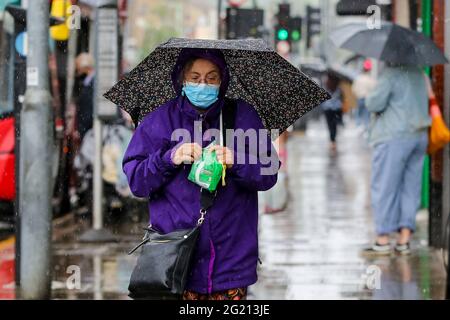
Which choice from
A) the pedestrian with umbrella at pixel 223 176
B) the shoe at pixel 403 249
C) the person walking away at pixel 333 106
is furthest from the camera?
the person walking away at pixel 333 106

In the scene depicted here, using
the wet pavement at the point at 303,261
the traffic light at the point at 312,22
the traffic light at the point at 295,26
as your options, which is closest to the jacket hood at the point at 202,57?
the wet pavement at the point at 303,261

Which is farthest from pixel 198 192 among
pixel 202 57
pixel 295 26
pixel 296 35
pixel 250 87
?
pixel 296 35

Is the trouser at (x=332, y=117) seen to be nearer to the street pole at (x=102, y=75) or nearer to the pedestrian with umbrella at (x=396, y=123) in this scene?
the street pole at (x=102, y=75)

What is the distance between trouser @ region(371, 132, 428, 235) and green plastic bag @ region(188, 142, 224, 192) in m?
5.40

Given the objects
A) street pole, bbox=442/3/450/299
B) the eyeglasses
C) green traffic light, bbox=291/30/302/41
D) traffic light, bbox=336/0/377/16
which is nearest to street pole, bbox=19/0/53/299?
traffic light, bbox=336/0/377/16

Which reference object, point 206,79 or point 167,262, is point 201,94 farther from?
point 167,262

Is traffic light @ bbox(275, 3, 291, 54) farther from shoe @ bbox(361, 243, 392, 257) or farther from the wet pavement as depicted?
shoe @ bbox(361, 243, 392, 257)

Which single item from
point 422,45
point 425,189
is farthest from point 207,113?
point 425,189

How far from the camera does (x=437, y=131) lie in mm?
9406

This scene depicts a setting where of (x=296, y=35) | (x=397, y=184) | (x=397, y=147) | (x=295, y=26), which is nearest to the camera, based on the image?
(x=397, y=147)

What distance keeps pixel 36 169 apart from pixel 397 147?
11.2 ft

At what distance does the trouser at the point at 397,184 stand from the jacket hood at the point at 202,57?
512 cm

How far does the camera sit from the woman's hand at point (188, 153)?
439 cm

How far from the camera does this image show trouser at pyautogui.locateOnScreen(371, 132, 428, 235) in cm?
965
